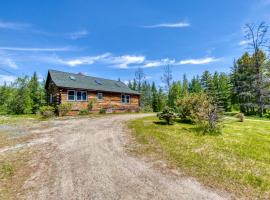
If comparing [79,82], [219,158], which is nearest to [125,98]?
[79,82]

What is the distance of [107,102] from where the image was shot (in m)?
25.3

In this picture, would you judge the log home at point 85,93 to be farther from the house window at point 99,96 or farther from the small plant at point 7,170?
the small plant at point 7,170

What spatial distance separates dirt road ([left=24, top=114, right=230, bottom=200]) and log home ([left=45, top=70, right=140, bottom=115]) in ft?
46.4

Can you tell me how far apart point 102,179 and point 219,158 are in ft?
13.7

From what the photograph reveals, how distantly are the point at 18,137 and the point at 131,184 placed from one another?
7.65m

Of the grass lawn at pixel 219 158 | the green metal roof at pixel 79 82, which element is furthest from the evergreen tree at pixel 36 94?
the grass lawn at pixel 219 158

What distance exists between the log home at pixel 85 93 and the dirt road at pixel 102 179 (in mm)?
14155

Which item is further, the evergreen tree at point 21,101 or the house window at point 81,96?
the evergreen tree at point 21,101

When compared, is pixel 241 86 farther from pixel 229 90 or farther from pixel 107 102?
pixel 107 102

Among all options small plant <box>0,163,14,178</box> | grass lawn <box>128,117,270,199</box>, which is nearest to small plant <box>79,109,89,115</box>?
grass lawn <box>128,117,270,199</box>

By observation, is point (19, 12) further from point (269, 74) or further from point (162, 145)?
point (269, 74)

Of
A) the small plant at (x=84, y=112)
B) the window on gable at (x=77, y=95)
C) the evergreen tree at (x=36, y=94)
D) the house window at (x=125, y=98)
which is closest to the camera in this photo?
the window on gable at (x=77, y=95)

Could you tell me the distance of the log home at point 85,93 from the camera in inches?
829

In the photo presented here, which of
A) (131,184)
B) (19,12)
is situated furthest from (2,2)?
(131,184)
